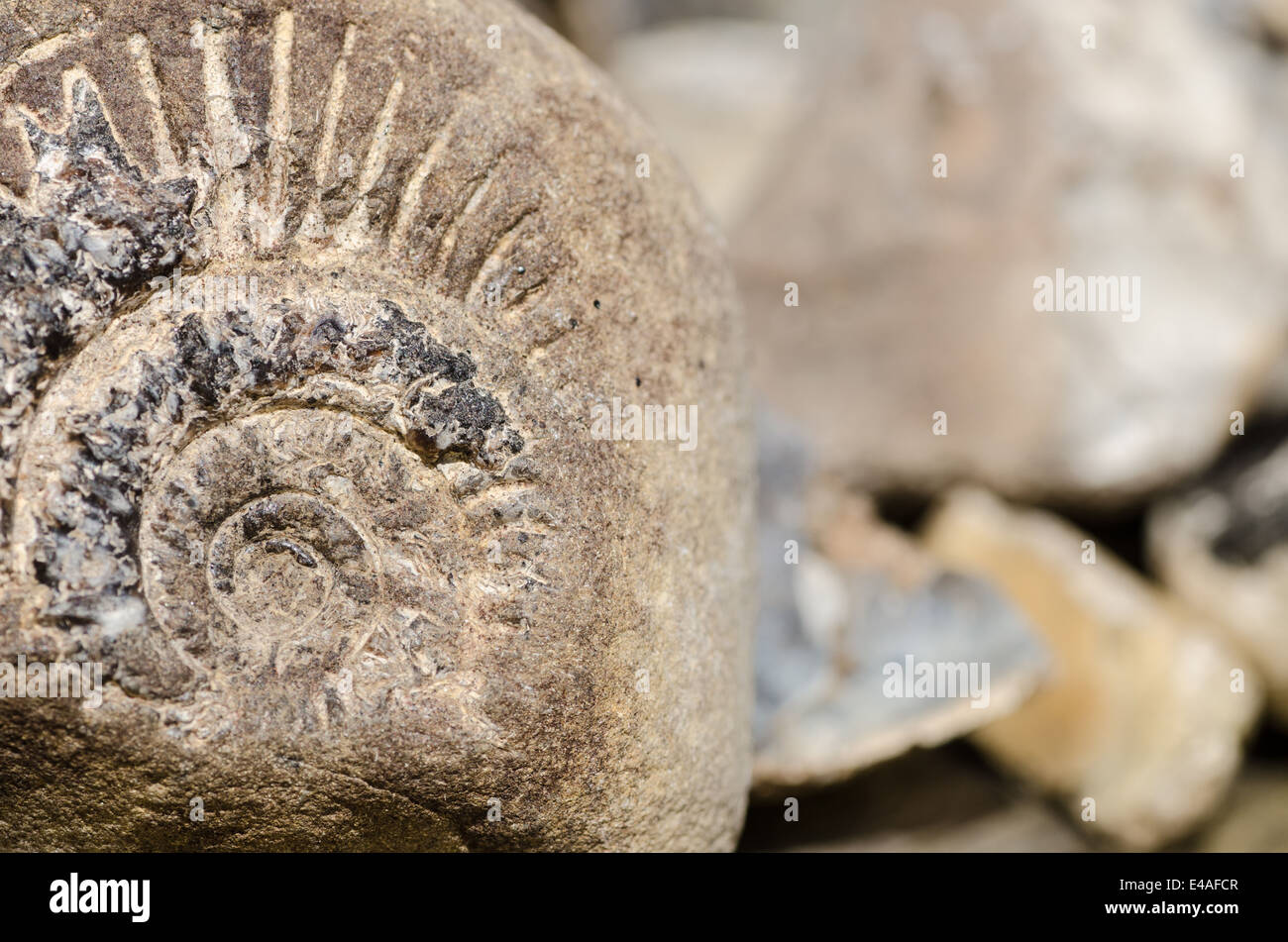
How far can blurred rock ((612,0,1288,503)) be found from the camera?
2488mm

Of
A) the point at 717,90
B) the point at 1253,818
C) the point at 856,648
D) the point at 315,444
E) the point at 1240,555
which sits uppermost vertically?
the point at 717,90

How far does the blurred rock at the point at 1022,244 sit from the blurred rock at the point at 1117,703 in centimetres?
22

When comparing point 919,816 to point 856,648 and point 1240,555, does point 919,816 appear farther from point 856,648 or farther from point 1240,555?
point 1240,555

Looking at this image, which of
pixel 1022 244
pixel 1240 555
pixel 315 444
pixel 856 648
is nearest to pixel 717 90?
pixel 1022 244

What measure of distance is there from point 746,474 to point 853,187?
5.07 feet

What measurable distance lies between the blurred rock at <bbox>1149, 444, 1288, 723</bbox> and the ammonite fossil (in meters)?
1.75

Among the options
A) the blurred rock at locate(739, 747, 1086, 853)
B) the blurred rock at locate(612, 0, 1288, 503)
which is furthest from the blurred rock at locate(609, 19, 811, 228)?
the blurred rock at locate(739, 747, 1086, 853)

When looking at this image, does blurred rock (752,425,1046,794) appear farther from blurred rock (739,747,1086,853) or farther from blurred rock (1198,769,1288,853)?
blurred rock (1198,769,1288,853)

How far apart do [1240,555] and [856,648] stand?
0.98 meters

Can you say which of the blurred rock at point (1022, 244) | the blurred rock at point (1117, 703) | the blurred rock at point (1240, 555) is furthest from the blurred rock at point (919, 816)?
the blurred rock at point (1022, 244)

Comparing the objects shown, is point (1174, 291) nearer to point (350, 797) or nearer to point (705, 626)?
point (705, 626)

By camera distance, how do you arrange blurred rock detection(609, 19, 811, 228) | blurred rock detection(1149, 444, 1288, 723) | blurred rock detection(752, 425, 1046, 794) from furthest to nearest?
blurred rock detection(609, 19, 811, 228)
blurred rock detection(1149, 444, 1288, 723)
blurred rock detection(752, 425, 1046, 794)

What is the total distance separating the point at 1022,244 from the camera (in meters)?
2.56

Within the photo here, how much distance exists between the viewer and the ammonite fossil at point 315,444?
113 centimetres
